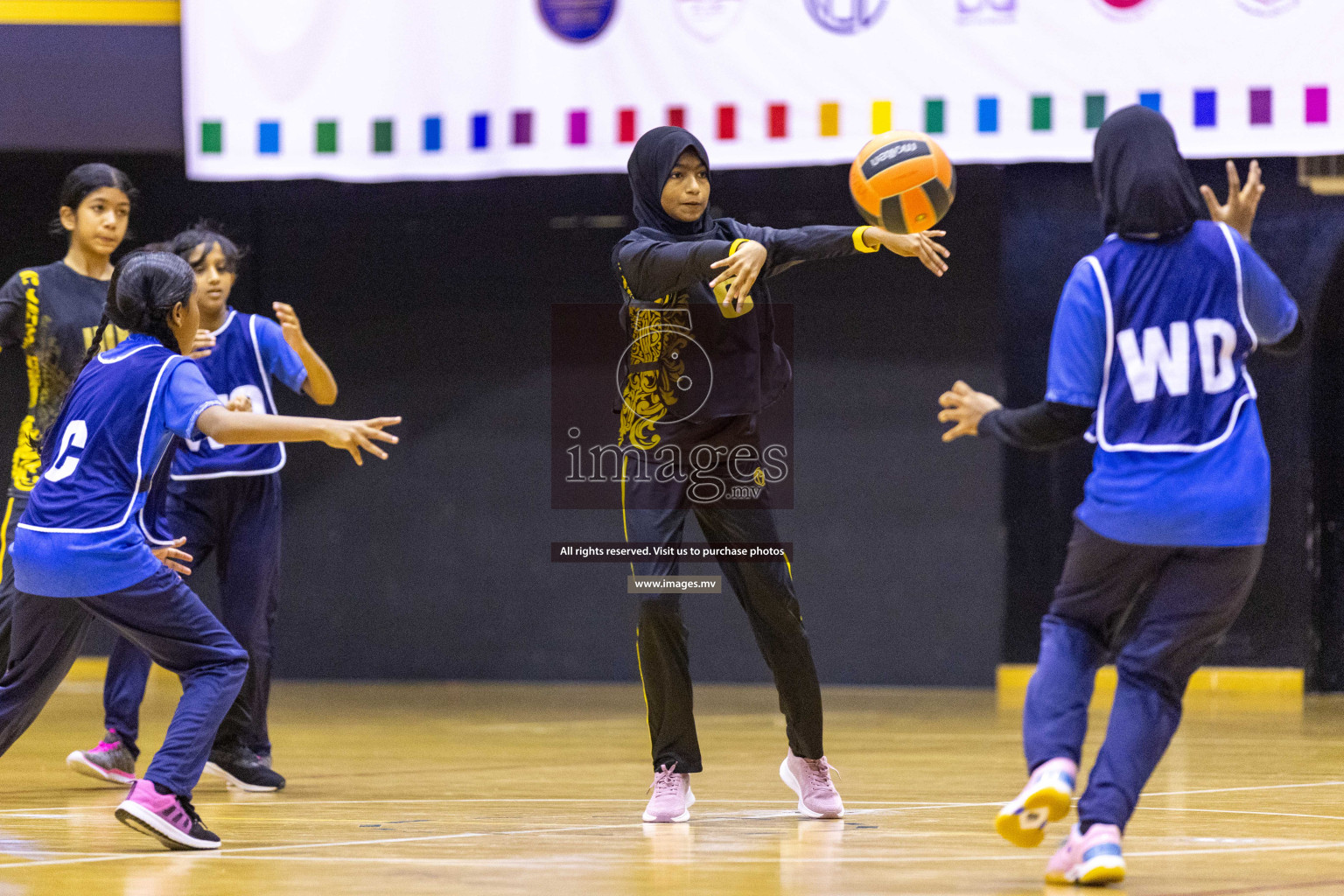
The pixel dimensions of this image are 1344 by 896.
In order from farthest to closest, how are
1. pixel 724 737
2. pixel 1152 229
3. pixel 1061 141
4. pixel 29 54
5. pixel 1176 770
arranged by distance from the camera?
pixel 29 54 → pixel 1061 141 → pixel 724 737 → pixel 1176 770 → pixel 1152 229

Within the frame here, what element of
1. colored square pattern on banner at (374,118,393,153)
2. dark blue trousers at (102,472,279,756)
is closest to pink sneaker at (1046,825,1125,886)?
dark blue trousers at (102,472,279,756)

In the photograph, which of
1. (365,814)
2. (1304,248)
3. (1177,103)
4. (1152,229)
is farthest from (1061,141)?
(365,814)

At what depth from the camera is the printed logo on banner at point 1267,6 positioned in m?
6.90

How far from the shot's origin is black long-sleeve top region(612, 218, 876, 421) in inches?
164

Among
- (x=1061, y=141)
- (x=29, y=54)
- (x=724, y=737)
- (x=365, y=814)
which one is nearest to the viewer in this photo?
(x=365, y=814)

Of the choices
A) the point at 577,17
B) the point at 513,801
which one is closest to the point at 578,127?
the point at 577,17

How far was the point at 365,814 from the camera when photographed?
4.26 meters

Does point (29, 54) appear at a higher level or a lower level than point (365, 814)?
higher

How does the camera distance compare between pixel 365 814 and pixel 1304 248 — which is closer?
pixel 365 814

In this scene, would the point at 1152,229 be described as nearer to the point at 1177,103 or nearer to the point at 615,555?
the point at 1177,103

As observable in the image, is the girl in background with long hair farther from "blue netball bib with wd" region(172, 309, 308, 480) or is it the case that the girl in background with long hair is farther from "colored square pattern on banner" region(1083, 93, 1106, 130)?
"colored square pattern on banner" region(1083, 93, 1106, 130)

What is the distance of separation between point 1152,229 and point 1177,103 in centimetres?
413

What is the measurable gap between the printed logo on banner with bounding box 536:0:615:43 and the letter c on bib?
13.8 ft

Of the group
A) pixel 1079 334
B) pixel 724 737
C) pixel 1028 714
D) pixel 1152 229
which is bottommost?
→ pixel 724 737
